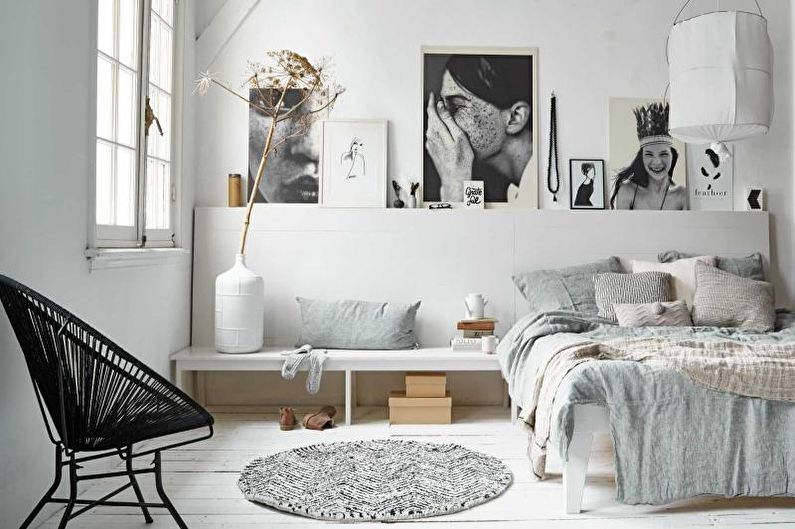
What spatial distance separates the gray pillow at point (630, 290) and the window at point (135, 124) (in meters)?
2.55

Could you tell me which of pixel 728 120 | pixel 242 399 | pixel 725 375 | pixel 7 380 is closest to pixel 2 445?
pixel 7 380

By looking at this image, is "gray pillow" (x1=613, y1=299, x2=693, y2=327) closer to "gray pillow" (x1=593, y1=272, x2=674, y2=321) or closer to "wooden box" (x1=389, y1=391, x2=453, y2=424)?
"gray pillow" (x1=593, y1=272, x2=674, y2=321)

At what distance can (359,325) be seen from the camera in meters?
4.57

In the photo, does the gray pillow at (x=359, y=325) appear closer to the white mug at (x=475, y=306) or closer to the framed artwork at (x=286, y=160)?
the white mug at (x=475, y=306)

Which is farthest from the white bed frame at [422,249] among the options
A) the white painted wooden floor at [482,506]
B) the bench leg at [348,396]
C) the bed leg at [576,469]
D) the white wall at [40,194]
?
the bed leg at [576,469]

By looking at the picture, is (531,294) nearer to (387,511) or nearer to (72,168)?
(387,511)

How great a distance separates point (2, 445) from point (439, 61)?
346 cm

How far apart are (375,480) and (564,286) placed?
1.86 meters

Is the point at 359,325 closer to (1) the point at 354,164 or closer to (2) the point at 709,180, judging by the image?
(1) the point at 354,164

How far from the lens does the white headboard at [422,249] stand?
4816 mm

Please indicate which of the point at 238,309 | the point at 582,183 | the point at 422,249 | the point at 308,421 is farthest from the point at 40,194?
the point at 582,183

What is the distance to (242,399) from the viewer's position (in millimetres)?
4809

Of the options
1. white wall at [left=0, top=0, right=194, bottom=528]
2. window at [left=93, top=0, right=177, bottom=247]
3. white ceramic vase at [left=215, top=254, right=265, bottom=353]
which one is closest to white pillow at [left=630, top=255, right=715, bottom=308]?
white ceramic vase at [left=215, top=254, right=265, bottom=353]

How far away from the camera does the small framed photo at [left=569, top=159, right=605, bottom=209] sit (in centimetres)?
493
